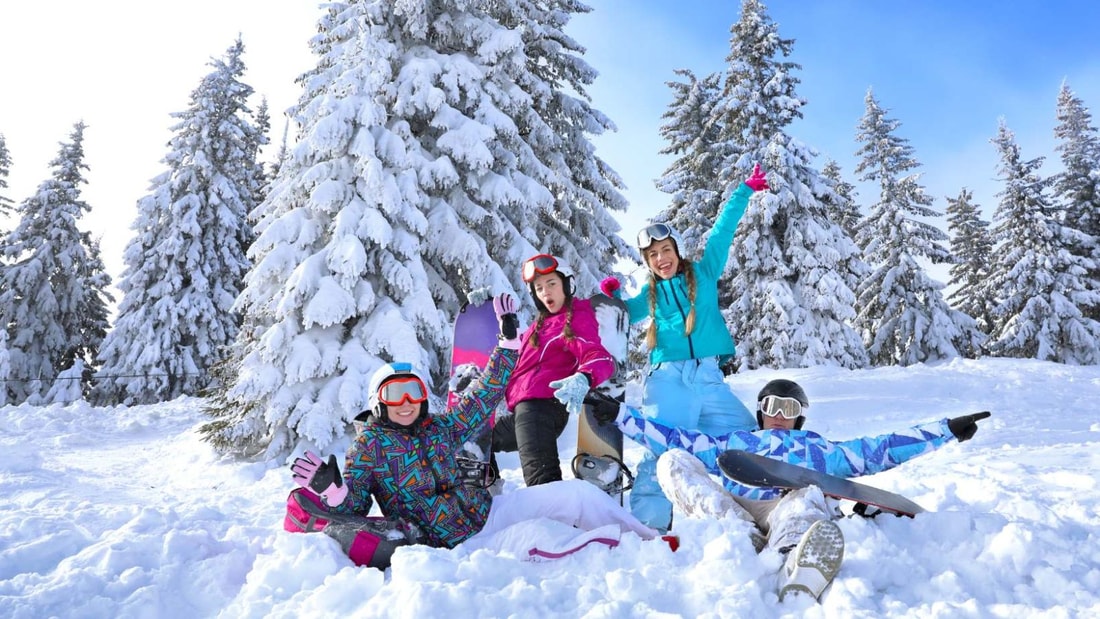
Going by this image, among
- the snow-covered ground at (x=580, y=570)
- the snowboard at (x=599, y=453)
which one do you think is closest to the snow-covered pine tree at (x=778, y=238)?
the snow-covered ground at (x=580, y=570)

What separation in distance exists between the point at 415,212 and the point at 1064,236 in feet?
81.3

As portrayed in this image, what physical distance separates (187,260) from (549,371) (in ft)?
62.1

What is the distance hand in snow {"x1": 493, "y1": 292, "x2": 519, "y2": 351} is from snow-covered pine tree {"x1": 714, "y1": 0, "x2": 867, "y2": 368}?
13.5 meters

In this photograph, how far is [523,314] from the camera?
34.7 feet

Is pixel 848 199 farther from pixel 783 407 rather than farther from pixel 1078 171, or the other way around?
pixel 783 407

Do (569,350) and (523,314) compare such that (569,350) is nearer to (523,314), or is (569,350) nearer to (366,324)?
(366,324)

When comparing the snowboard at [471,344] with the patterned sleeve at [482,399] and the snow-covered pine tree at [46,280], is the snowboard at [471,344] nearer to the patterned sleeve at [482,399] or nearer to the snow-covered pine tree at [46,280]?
the patterned sleeve at [482,399]

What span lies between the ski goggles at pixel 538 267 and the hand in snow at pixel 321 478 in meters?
1.79

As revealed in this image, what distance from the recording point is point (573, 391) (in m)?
3.65

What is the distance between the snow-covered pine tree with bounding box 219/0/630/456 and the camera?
837 centimetres

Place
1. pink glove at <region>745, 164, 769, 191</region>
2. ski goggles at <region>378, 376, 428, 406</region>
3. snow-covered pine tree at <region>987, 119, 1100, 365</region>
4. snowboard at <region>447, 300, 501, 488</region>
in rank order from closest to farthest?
ski goggles at <region>378, 376, 428, 406</region> → pink glove at <region>745, 164, 769, 191</region> → snowboard at <region>447, 300, 501, 488</region> → snow-covered pine tree at <region>987, 119, 1100, 365</region>

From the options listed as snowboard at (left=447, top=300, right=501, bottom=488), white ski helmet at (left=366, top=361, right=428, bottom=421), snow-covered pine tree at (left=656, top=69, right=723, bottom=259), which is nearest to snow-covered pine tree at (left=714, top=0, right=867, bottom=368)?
snow-covered pine tree at (left=656, top=69, right=723, bottom=259)

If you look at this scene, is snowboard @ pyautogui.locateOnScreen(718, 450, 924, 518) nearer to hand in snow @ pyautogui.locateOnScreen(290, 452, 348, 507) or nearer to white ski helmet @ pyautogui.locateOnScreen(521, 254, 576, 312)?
white ski helmet @ pyautogui.locateOnScreen(521, 254, 576, 312)

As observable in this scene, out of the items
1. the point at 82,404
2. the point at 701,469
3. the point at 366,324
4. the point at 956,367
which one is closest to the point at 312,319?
the point at 366,324
